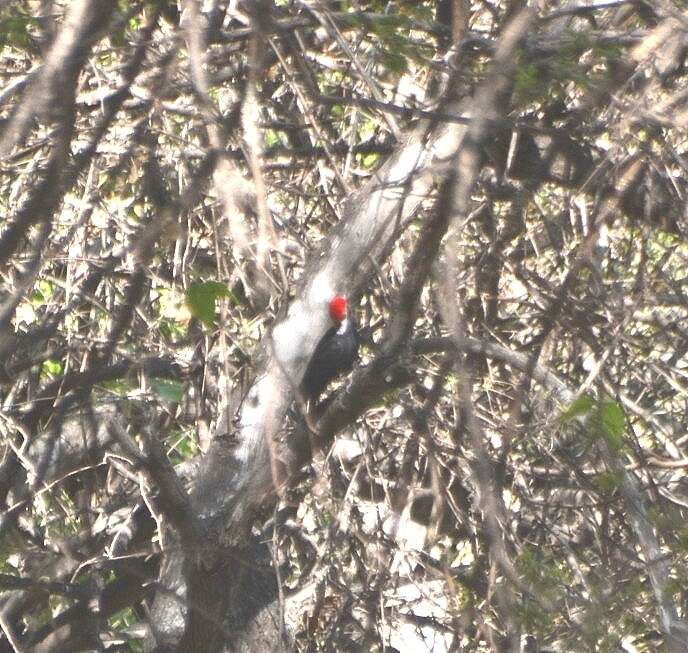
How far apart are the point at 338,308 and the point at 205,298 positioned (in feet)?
4.64

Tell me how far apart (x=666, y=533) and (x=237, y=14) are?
2.38 meters

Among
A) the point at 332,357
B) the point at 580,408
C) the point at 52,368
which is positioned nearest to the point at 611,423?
the point at 580,408

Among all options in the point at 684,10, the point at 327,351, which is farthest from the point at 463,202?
the point at 327,351

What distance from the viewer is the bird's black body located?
470 cm

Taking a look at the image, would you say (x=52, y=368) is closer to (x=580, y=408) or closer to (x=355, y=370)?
(x=355, y=370)

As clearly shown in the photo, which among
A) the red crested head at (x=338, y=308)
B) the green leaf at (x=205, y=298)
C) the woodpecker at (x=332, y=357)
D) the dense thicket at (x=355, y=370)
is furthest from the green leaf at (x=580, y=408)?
the woodpecker at (x=332, y=357)

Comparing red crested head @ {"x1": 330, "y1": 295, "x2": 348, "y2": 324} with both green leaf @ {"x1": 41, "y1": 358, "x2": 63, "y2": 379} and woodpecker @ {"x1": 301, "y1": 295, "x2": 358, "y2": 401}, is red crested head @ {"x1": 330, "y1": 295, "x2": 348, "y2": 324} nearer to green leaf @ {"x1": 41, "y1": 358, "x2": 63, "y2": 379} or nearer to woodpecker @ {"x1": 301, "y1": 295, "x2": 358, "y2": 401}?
woodpecker @ {"x1": 301, "y1": 295, "x2": 358, "y2": 401}

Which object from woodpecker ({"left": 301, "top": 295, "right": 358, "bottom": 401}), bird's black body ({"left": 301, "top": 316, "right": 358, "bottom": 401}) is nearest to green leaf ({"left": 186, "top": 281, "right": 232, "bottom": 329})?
woodpecker ({"left": 301, "top": 295, "right": 358, "bottom": 401})

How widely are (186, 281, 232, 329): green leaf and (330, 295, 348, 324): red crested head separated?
4.37 ft

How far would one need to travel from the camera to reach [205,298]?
2711 millimetres

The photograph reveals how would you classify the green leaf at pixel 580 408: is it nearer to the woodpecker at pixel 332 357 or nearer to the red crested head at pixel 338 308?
the red crested head at pixel 338 308

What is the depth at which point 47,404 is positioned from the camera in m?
4.63

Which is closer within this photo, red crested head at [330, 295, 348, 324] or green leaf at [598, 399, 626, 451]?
green leaf at [598, 399, 626, 451]

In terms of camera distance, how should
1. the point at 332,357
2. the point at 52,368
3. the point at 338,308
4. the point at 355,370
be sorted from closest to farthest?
1. the point at 355,370
2. the point at 338,308
3. the point at 332,357
4. the point at 52,368
